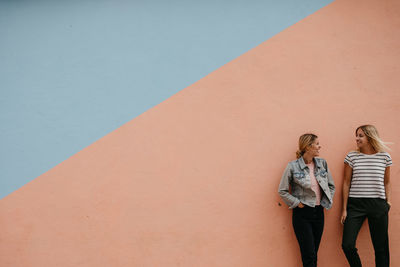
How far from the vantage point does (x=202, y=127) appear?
3.36 metres

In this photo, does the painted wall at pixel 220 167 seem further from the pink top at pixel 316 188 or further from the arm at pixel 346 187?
the pink top at pixel 316 188

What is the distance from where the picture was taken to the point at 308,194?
2949 millimetres

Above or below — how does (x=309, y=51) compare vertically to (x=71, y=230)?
above

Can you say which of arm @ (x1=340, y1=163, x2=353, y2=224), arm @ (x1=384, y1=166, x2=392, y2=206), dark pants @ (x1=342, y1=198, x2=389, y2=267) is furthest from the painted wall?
arm @ (x1=384, y1=166, x2=392, y2=206)

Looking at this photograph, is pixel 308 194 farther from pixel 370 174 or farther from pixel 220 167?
pixel 220 167

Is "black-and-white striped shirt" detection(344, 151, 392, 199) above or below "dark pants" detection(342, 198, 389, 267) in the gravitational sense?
above

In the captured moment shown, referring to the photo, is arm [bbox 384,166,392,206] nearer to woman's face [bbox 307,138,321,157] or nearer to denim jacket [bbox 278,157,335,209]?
denim jacket [bbox 278,157,335,209]

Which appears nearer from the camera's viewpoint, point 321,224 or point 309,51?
point 321,224

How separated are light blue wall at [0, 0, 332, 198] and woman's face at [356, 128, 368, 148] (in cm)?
148

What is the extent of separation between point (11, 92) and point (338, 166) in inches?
155

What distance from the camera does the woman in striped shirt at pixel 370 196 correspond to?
117 inches

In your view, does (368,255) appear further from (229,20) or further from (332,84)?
(229,20)

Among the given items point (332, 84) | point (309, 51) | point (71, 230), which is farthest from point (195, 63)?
point (71, 230)

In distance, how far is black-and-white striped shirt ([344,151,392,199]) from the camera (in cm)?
299
